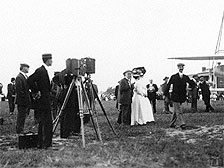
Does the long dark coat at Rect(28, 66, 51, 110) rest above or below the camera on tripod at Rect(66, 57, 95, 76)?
below

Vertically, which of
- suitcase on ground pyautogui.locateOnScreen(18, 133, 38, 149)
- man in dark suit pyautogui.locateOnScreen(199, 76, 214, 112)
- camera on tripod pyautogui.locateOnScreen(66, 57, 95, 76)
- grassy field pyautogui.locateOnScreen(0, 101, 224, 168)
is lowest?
grassy field pyautogui.locateOnScreen(0, 101, 224, 168)

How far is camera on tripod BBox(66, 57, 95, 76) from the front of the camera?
346 inches

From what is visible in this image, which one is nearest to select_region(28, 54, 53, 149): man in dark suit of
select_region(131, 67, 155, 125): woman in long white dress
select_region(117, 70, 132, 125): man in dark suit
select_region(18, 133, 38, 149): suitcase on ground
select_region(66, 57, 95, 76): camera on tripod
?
select_region(18, 133, 38, 149): suitcase on ground

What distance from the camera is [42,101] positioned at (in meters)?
7.97

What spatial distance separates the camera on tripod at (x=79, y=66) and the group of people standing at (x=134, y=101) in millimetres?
4286

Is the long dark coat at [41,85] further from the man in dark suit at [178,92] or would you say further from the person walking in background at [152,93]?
the person walking in background at [152,93]

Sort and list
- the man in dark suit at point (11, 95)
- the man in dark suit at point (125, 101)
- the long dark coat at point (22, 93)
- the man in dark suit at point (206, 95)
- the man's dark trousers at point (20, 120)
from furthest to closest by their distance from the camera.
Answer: the man in dark suit at point (11, 95) → the man in dark suit at point (206, 95) → the man in dark suit at point (125, 101) → the long dark coat at point (22, 93) → the man's dark trousers at point (20, 120)

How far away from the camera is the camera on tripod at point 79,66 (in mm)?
8797

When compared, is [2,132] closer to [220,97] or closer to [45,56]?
[45,56]

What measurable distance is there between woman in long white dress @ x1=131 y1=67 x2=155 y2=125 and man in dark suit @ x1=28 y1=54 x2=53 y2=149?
567cm

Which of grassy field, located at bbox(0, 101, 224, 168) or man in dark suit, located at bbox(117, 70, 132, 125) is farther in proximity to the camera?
man in dark suit, located at bbox(117, 70, 132, 125)

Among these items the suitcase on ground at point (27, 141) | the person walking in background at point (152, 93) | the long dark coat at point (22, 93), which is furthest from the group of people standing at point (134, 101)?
the suitcase on ground at point (27, 141)

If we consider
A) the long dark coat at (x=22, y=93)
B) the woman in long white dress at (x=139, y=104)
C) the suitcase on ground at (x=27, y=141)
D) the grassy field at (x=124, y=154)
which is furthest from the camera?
the woman in long white dress at (x=139, y=104)

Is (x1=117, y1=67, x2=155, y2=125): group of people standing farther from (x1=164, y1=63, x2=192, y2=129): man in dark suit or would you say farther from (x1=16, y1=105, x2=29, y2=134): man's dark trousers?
(x1=16, y1=105, x2=29, y2=134): man's dark trousers
